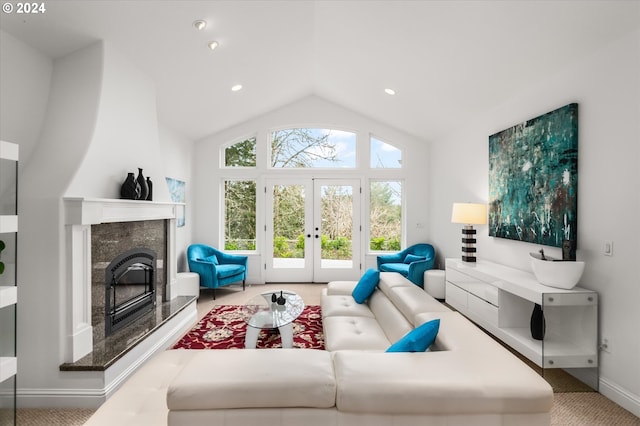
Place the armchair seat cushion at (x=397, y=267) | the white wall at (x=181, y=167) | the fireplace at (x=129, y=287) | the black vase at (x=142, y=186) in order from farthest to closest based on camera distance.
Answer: the armchair seat cushion at (x=397, y=267) → the white wall at (x=181, y=167) → the black vase at (x=142, y=186) → the fireplace at (x=129, y=287)

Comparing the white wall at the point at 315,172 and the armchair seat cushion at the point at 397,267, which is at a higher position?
the white wall at the point at 315,172

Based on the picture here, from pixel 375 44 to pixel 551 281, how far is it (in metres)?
2.72

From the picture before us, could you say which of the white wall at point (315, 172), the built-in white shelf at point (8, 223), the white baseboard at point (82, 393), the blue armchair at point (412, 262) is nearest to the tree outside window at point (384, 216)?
the white wall at point (315, 172)

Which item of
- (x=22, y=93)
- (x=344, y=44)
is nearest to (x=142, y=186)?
(x=22, y=93)

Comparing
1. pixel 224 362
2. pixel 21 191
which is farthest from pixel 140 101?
pixel 224 362

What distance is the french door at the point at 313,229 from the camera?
19.3 feet

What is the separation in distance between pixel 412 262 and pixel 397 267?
24 centimetres

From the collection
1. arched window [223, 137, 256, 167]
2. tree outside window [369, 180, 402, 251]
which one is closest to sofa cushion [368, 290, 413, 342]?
tree outside window [369, 180, 402, 251]

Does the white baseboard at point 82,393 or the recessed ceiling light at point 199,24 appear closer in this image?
the white baseboard at point 82,393

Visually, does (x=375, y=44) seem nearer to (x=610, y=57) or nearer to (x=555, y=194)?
(x=610, y=57)

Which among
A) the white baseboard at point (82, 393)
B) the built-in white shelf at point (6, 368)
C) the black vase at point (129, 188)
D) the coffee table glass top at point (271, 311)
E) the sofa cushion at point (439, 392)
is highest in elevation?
the black vase at point (129, 188)

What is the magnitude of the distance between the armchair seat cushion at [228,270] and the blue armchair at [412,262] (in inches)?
87.4

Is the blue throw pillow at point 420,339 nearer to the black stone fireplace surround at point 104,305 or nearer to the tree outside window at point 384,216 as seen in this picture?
the black stone fireplace surround at point 104,305

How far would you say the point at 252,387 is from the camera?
1.30m
